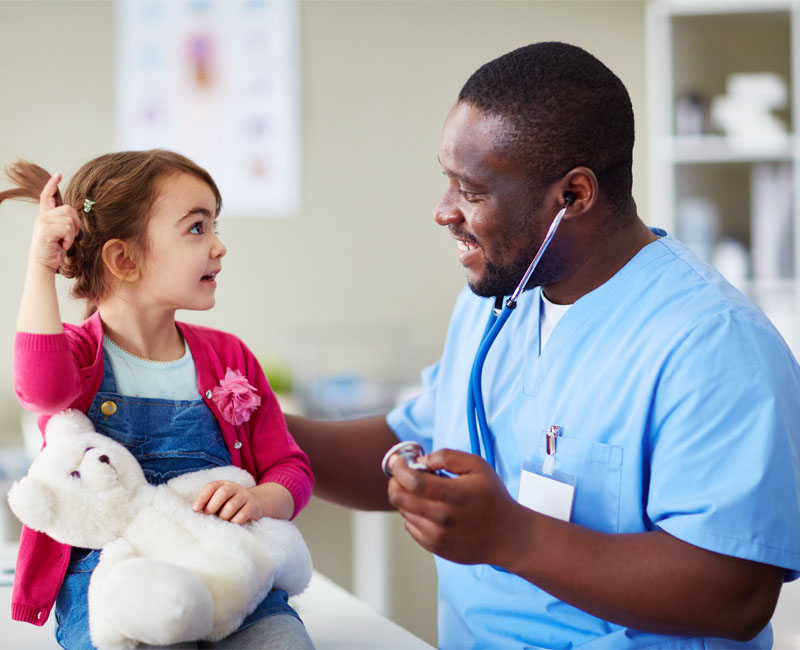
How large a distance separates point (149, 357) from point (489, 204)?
1.60 ft

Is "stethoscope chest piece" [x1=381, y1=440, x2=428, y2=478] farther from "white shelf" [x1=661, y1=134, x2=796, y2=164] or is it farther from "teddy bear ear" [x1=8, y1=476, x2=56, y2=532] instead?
"white shelf" [x1=661, y1=134, x2=796, y2=164]

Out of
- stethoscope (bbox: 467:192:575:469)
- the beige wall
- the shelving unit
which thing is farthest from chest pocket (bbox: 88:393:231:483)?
the shelving unit

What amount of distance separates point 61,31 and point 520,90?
7.80 ft

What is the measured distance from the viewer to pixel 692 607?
912 millimetres

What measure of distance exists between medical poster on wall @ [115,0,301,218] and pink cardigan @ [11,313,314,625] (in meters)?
2.01

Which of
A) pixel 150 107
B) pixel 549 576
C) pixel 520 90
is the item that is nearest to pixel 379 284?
pixel 150 107

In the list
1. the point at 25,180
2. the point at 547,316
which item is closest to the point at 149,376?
the point at 25,180

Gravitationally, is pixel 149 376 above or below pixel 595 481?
above

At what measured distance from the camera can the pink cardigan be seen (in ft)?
3.14

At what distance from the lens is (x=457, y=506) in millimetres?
865

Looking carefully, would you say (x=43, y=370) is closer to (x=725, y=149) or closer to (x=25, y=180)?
(x=25, y=180)

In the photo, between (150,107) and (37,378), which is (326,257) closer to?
(150,107)

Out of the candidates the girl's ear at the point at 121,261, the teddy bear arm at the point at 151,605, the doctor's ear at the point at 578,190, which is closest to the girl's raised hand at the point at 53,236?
the girl's ear at the point at 121,261

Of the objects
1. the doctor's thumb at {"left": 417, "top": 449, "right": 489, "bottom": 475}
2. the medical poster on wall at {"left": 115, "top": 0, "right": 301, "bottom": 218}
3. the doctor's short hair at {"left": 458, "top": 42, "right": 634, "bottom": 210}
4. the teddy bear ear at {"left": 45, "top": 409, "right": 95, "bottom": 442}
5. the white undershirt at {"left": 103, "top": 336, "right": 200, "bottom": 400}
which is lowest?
the doctor's thumb at {"left": 417, "top": 449, "right": 489, "bottom": 475}
